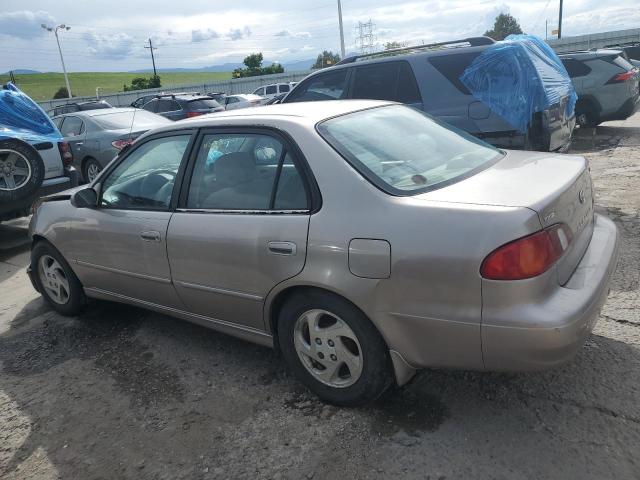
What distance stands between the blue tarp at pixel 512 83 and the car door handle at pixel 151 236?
12.5 feet

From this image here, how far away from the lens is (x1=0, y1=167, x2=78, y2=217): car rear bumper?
6.19 m

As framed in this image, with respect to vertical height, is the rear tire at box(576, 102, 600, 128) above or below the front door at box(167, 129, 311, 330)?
below

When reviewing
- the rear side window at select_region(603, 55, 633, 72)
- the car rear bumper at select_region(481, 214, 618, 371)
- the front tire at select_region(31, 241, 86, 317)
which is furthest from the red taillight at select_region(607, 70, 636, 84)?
the front tire at select_region(31, 241, 86, 317)

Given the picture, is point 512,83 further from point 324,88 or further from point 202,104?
point 202,104

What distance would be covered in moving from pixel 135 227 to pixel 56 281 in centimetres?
139

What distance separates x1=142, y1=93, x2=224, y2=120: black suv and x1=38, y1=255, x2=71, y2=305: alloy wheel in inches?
472

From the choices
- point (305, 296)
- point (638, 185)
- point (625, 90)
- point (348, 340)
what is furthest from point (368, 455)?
point (625, 90)

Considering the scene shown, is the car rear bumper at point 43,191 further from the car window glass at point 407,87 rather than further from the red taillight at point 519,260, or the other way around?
the red taillight at point 519,260

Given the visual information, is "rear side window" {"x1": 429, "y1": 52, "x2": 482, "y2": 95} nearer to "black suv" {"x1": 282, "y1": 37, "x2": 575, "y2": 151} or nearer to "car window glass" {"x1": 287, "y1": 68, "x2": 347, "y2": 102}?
"black suv" {"x1": 282, "y1": 37, "x2": 575, "y2": 151}

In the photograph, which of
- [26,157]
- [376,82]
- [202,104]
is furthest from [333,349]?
[202,104]

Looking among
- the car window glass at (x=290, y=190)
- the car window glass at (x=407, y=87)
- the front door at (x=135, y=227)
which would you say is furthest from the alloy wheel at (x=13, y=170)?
the car window glass at (x=290, y=190)

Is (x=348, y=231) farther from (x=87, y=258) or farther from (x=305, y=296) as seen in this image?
(x=87, y=258)

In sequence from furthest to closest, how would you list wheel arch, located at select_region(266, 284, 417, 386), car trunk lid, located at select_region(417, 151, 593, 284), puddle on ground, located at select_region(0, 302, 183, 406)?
puddle on ground, located at select_region(0, 302, 183, 406) → wheel arch, located at select_region(266, 284, 417, 386) → car trunk lid, located at select_region(417, 151, 593, 284)

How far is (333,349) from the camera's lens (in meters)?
2.70
